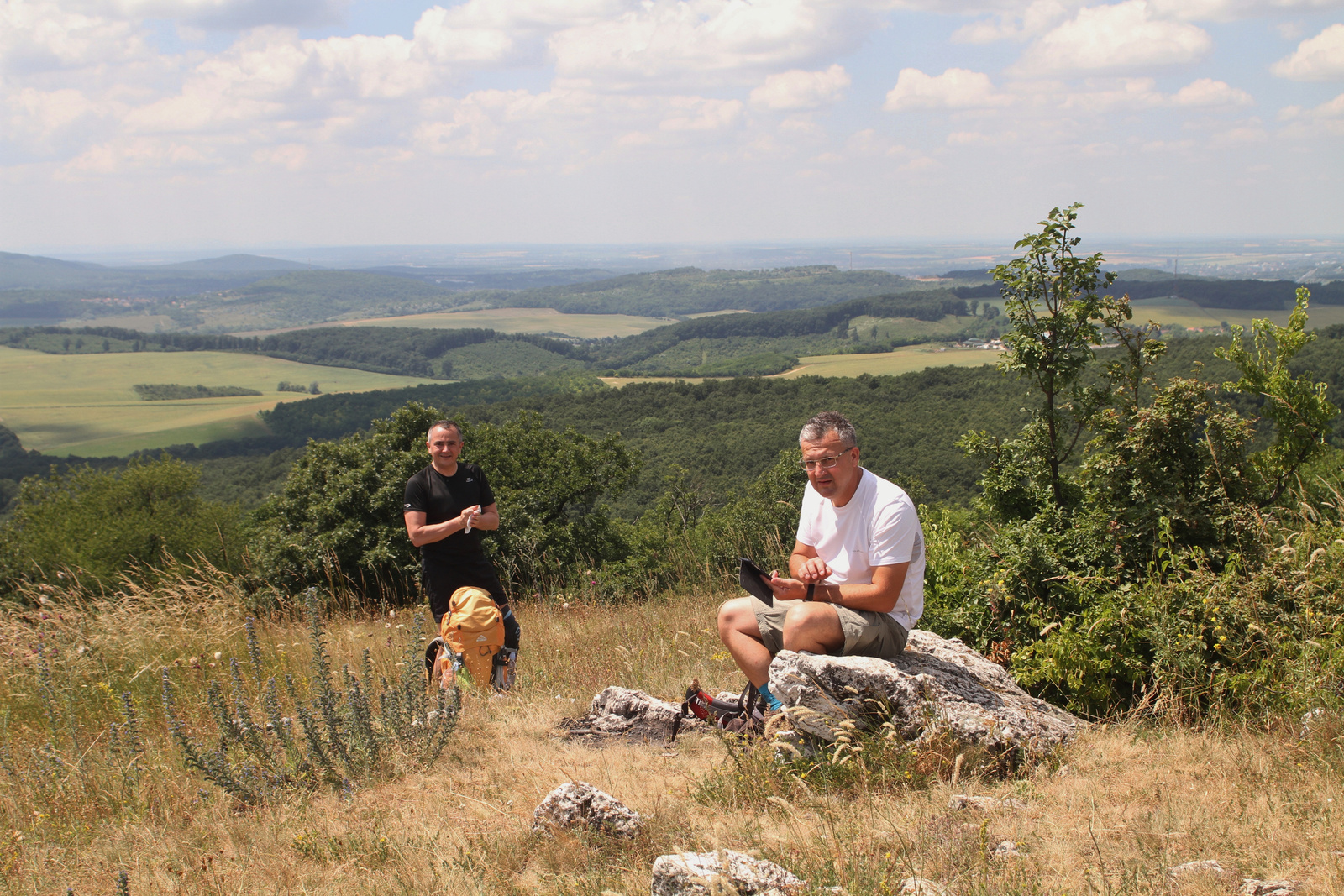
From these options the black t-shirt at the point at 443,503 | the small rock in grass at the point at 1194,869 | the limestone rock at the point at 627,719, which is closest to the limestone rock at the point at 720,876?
the small rock in grass at the point at 1194,869

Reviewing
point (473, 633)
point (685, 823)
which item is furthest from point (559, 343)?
point (685, 823)

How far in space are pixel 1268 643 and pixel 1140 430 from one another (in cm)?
126

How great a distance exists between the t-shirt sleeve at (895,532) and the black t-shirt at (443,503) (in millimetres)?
2451

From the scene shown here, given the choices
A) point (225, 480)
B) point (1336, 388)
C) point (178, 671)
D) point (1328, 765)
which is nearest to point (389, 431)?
point (178, 671)

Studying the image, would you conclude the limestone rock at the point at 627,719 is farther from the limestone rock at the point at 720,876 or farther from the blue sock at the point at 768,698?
the limestone rock at the point at 720,876

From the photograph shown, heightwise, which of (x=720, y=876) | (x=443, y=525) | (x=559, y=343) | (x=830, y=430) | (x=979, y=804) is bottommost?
(x=979, y=804)

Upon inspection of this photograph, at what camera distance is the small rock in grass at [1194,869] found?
2.38 meters

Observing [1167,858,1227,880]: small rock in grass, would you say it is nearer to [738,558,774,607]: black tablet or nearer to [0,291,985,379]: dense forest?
[738,558,774,607]: black tablet

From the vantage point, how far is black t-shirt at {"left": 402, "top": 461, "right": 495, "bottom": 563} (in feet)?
15.9

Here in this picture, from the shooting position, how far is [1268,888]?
2326mm

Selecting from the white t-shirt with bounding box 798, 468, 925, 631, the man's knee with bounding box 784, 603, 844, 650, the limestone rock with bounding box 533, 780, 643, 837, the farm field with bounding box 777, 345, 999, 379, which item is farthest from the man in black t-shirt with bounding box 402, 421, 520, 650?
the farm field with bounding box 777, 345, 999, 379

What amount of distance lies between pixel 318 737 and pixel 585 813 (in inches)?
53.3

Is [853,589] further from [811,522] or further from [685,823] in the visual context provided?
[685,823]

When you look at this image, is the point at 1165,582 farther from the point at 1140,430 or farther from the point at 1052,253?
the point at 1052,253
